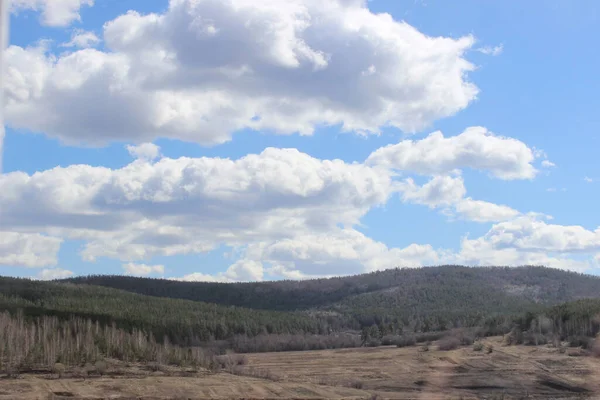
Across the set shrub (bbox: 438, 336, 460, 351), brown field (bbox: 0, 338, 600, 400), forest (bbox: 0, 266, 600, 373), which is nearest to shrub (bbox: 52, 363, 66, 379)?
brown field (bbox: 0, 338, 600, 400)

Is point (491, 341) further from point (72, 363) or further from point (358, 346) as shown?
point (72, 363)

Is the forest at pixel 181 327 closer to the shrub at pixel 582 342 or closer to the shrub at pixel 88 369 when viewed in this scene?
the shrub at pixel 582 342

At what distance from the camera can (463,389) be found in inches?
2251

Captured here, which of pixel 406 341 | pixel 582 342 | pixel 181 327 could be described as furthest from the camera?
pixel 181 327

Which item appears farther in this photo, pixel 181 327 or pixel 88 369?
pixel 181 327

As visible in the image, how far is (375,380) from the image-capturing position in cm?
6291

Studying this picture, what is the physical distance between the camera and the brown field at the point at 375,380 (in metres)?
44.8

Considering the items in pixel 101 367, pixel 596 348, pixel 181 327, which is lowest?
pixel 101 367

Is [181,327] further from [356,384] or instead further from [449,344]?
[356,384]

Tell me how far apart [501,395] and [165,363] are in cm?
2471

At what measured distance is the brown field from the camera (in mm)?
44781

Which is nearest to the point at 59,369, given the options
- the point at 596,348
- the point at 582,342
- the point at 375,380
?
the point at 375,380

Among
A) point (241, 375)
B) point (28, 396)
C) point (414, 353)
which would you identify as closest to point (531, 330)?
point (414, 353)

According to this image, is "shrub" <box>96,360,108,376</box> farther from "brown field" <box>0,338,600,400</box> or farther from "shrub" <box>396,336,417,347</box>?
"shrub" <box>396,336,417,347</box>
